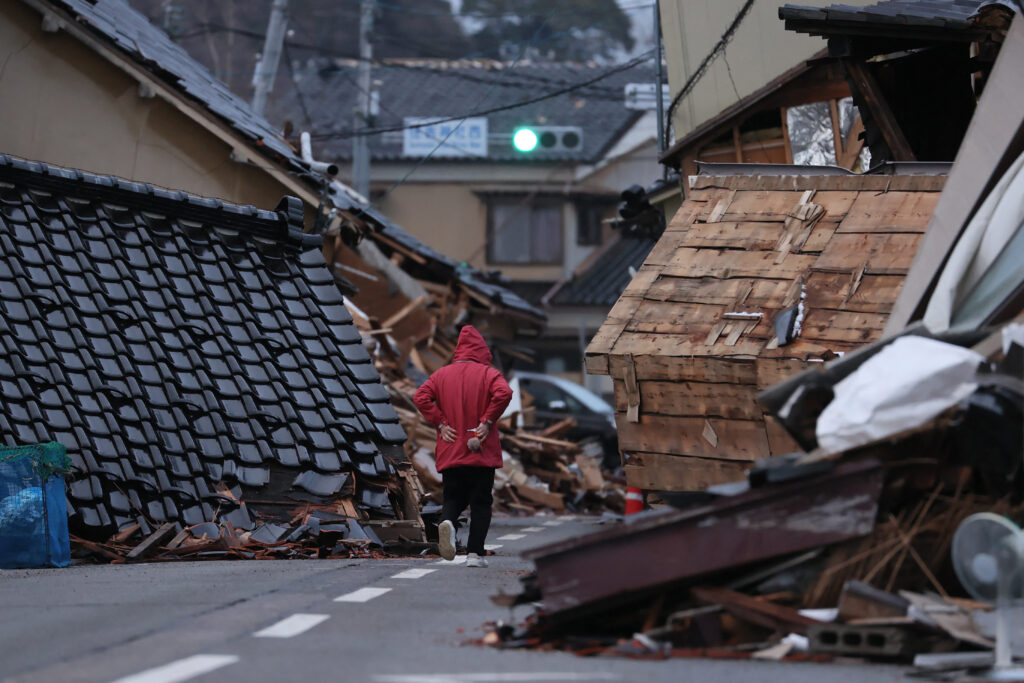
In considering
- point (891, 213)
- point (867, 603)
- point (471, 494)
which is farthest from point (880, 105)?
point (867, 603)

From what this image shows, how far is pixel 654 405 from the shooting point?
460 inches

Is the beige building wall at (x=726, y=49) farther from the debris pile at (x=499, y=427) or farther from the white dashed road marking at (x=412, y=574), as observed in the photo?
the white dashed road marking at (x=412, y=574)

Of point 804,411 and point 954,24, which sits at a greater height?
point 954,24

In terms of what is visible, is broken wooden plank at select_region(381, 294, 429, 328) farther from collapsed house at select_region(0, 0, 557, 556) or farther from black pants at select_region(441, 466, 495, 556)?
black pants at select_region(441, 466, 495, 556)

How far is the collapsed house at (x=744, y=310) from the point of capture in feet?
36.3

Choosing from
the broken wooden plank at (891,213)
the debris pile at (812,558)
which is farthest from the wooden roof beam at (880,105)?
the debris pile at (812,558)

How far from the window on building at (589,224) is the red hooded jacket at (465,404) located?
32.7 meters

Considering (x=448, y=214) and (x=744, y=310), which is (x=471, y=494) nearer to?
(x=744, y=310)

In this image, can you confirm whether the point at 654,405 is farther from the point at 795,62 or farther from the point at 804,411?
the point at 795,62

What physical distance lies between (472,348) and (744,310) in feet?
7.03

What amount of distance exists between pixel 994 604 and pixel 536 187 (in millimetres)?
38410

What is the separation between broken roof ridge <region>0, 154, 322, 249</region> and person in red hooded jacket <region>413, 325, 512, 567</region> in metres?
4.08

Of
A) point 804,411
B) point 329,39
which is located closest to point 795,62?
point 804,411

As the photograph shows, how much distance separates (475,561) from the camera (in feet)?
35.8
